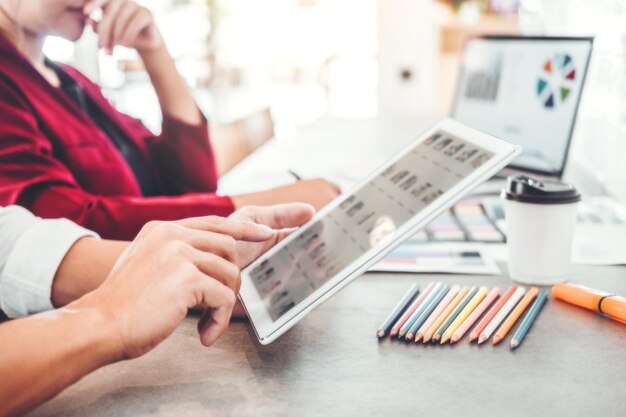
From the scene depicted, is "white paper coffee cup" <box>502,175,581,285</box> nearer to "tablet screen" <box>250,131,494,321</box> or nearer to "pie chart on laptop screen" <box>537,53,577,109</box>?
"tablet screen" <box>250,131,494,321</box>

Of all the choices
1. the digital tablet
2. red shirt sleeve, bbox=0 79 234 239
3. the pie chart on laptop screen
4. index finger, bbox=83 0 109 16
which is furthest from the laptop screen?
index finger, bbox=83 0 109 16

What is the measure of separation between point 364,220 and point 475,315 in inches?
5.7

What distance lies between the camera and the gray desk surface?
48 cm

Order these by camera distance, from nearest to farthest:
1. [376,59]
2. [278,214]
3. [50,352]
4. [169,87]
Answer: [50,352], [278,214], [169,87], [376,59]

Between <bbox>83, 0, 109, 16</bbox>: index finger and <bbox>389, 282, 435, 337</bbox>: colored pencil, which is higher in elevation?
<bbox>83, 0, 109, 16</bbox>: index finger

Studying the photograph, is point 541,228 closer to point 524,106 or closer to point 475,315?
point 475,315

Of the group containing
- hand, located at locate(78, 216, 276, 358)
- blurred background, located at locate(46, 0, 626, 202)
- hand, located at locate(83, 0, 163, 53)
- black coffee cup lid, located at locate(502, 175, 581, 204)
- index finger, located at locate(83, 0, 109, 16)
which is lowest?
blurred background, located at locate(46, 0, 626, 202)

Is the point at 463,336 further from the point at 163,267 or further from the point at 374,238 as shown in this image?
the point at 163,267

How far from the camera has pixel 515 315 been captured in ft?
2.06

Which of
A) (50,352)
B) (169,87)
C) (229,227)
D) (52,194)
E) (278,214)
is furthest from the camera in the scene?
(169,87)

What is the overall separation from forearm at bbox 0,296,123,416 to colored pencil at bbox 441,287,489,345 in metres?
0.29

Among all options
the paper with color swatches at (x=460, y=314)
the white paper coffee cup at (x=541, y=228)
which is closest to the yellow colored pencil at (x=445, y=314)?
the paper with color swatches at (x=460, y=314)

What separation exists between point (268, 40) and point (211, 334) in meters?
7.78

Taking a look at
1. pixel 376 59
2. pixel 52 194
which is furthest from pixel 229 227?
pixel 376 59
